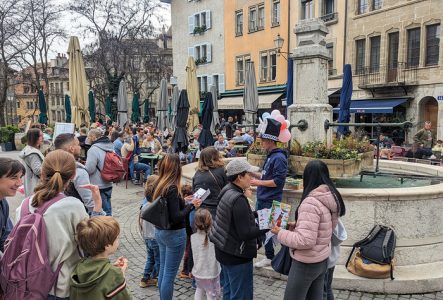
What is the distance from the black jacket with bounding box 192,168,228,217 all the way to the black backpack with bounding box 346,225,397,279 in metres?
1.87

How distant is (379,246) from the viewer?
450 centimetres

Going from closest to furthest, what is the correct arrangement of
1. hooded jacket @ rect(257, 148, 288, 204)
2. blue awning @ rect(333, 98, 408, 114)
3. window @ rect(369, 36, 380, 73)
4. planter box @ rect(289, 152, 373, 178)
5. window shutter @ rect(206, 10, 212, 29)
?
hooded jacket @ rect(257, 148, 288, 204)
planter box @ rect(289, 152, 373, 178)
blue awning @ rect(333, 98, 408, 114)
window @ rect(369, 36, 380, 73)
window shutter @ rect(206, 10, 212, 29)

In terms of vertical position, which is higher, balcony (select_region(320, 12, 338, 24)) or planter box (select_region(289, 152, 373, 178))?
balcony (select_region(320, 12, 338, 24))

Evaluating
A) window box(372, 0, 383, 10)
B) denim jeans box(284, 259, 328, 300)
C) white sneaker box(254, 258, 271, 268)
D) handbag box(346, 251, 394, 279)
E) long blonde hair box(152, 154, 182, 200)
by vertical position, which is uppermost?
window box(372, 0, 383, 10)

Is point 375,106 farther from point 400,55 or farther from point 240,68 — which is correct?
point 240,68

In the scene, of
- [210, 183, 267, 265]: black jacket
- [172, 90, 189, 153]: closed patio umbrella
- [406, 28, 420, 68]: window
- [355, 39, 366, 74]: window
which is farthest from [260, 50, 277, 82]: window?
[210, 183, 267, 265]: black jacket

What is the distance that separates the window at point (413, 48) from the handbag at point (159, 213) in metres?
19.6

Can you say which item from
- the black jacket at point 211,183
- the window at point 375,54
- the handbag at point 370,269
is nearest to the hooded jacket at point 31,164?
the black jacket at point 211,183

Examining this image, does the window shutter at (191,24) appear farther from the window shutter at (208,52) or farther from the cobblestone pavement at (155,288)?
the cobblestone pavement at (155,288)

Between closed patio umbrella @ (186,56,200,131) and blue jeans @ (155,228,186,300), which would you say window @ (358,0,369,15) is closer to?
closed patio umbrella @ (186,56,200,131)

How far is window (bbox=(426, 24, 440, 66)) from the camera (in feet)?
60.0

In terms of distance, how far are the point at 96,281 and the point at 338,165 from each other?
15.8 feet

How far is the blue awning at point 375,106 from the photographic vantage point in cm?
1922

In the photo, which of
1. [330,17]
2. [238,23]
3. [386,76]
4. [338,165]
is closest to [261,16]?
[238,23]
